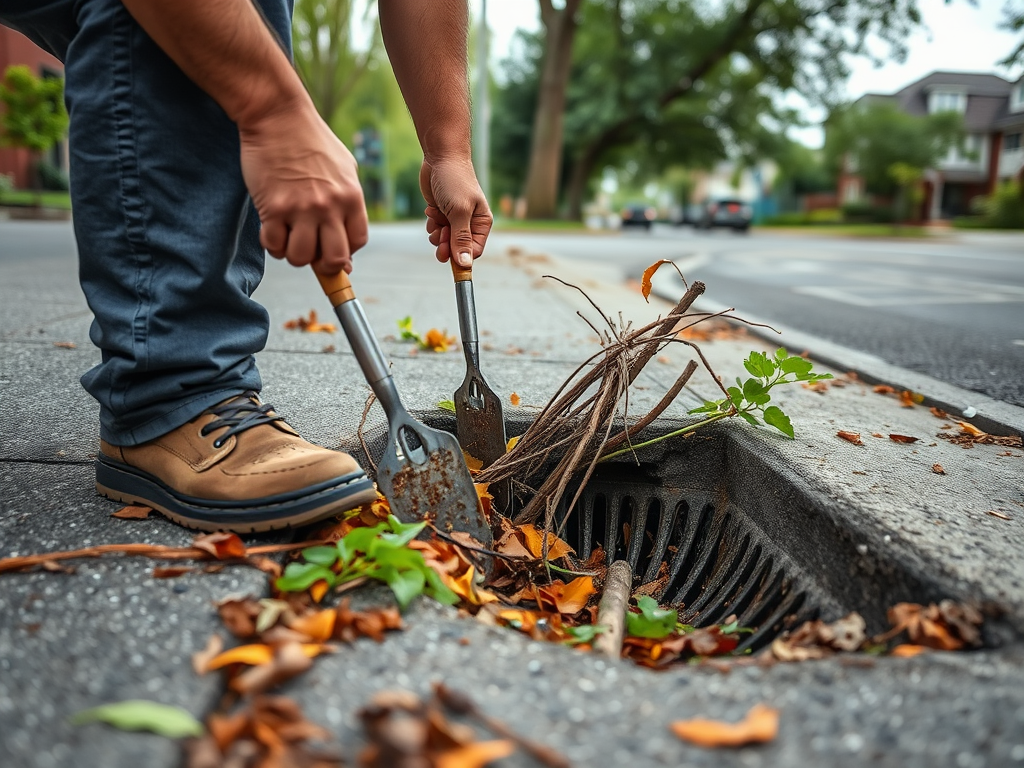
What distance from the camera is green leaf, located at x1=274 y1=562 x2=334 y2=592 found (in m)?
1.11

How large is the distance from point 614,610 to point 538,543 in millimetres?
308

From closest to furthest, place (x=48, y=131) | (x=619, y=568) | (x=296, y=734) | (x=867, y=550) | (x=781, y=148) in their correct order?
(x=296, y=734), (x=867, y=550), (x=619, y=568), (x=48, y=131), (x=781, y=148)

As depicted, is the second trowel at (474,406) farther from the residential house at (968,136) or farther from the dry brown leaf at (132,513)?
the residential house at (968,136)

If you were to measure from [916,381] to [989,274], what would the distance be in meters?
7.95

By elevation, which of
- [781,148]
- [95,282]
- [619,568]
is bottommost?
[619,568]

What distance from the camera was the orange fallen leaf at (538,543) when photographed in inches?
63.3

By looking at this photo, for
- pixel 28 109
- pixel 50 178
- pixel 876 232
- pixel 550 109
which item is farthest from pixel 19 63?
pixel 876 232

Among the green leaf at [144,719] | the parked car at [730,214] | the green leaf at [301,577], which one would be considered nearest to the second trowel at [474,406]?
the green leaf at [301,577]

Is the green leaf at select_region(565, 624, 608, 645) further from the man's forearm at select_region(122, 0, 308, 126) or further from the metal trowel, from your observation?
the man's forearm at select_region(122, 0, 308, 126)

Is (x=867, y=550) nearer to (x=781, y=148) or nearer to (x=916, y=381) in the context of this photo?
(x=916, y=381)

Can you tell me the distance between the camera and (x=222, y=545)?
4.00 ft

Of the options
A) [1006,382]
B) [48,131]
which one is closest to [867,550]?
[1006,382]

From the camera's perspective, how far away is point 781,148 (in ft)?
101

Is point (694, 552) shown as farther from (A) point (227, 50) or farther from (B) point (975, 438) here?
(A) point (227, 50)
